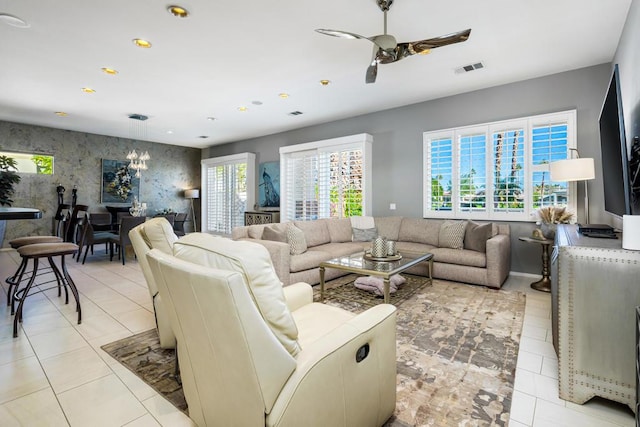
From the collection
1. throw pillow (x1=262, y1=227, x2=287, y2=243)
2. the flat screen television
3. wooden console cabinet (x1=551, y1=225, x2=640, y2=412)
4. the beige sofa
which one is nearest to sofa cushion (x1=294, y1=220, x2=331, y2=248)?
the beige sofa

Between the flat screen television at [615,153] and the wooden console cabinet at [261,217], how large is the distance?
5940 mm

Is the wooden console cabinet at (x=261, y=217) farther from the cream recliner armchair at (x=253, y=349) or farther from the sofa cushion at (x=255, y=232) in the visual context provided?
the cream recliner armchair at (x=253, y=349)

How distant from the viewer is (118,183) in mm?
8117

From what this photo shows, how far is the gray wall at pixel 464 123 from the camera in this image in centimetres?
393

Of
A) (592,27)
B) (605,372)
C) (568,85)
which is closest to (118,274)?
(605,372)

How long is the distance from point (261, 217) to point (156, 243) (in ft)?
17.6

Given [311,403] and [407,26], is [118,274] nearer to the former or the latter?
[311,403]

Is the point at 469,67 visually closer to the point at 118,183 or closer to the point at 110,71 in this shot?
the point at 110,71

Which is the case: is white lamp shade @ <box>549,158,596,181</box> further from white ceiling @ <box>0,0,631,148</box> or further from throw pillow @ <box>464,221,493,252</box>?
white ceiling @ <box>0,0,631,148</box>

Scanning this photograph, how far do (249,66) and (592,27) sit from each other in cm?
374

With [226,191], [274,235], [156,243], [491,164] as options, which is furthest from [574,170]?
[226,191]

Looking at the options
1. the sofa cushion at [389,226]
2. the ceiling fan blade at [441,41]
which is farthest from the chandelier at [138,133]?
the ceiling fan blade at [441,41]

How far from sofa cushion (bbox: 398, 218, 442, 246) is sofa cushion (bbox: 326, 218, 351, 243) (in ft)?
2.93

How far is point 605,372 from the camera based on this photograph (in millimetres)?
1647
